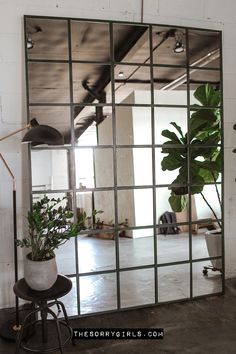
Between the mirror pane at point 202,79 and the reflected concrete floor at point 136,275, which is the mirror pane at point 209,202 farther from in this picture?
the mirror pane at point 202,79

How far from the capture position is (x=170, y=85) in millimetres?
2842

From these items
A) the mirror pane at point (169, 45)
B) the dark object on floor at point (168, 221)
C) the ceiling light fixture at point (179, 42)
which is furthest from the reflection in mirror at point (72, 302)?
the ceiling light fixture at point (179, 42)

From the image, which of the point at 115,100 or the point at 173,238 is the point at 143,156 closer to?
the point at 115,100

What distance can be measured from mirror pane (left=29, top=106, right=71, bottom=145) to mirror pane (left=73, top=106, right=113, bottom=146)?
0.06m

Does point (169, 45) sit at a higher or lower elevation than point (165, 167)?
higher

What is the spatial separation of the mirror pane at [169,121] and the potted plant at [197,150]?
2 cm

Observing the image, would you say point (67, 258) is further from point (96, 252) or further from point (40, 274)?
point (40, 274)

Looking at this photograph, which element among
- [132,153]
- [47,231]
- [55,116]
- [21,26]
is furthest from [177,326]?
[21,26]

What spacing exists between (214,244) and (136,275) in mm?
803

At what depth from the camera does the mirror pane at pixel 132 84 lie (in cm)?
270

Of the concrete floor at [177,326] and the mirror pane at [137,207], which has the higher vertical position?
the mirror pane at [137,207]

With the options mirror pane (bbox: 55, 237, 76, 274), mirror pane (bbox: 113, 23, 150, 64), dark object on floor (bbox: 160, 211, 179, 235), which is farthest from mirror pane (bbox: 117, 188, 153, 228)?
mirror pane (bbox: 113, 23, 150, 64)

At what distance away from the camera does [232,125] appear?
3150 millimetres

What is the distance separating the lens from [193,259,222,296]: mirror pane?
2962mm
